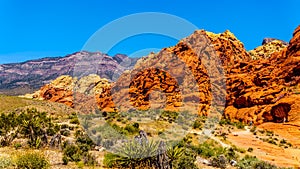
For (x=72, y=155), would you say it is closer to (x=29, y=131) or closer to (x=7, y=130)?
(x=29, y=131)

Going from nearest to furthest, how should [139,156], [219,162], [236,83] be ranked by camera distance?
[139,156]
[219,162]
[236,83]

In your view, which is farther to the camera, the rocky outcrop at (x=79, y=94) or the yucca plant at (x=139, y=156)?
the rocky outcrop at (x=79, y=94)

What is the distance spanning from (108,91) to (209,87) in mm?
23550

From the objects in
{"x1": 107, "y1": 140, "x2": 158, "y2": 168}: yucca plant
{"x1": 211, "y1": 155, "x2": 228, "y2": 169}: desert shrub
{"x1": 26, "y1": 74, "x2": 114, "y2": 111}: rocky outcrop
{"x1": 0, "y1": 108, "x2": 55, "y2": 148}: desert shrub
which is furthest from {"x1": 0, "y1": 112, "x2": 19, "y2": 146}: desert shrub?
{"x1": 26, "y1": 74, "x2": 114, "y2": 111}: rocky outcrop

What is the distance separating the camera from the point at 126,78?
67750mm

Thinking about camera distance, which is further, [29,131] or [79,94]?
[79,94]

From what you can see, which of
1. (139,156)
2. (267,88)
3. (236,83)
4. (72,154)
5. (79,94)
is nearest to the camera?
(139,156)

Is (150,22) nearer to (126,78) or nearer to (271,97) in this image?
(271,97)

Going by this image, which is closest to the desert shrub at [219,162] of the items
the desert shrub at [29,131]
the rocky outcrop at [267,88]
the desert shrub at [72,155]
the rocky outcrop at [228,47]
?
the desert shrub at [72,155]

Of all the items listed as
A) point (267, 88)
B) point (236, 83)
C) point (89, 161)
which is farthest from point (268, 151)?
point (236, 83)

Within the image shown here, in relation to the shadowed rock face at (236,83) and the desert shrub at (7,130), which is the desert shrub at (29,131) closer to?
the desert shrub at (7,130)

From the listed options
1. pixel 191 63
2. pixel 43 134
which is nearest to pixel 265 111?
pixel 191 63

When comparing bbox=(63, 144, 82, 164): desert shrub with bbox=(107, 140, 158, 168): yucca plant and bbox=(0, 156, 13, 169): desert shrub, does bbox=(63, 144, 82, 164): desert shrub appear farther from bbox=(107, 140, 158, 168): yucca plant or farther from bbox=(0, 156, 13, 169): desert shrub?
bbox=(0, 156, 13, 169): desert shrub

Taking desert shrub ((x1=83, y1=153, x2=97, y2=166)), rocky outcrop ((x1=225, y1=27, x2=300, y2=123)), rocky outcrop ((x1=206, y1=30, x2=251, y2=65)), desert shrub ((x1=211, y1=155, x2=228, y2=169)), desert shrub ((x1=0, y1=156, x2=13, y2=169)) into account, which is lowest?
desert shrub ((x1=211, y1=155, x2=228, y2=169))
